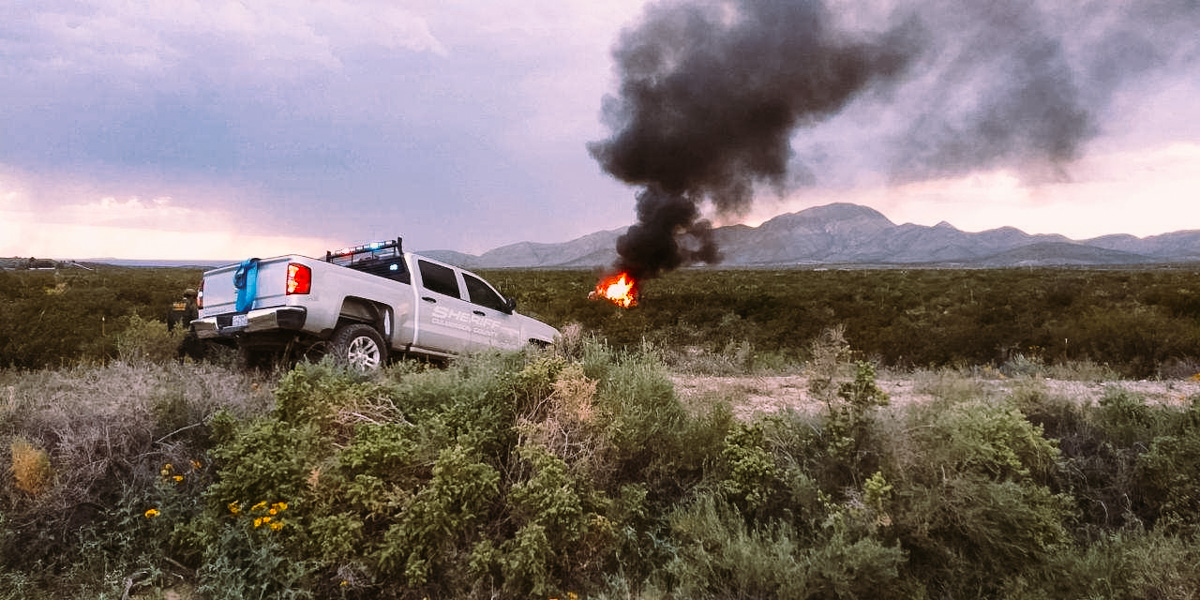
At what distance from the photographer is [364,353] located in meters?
9.04

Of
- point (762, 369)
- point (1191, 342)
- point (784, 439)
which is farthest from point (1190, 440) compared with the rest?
point (1191, 342)

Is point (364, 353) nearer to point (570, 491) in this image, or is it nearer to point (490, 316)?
point (490, 316)

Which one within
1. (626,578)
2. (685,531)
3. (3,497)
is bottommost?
(626,578)

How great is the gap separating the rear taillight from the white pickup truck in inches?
0.5

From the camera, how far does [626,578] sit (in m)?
5.16

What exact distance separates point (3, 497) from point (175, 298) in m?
20.7

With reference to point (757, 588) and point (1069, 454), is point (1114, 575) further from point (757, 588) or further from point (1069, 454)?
point (757, 588)

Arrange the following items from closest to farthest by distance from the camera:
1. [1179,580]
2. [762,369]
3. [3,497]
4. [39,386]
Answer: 1. [1179,580]
2. [3,497]
3. [39,386]
4. [762,369]

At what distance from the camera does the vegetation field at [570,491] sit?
4.93 metres

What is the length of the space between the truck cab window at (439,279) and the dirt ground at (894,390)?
3.82 m

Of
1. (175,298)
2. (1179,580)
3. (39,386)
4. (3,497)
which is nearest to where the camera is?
(1179,580)

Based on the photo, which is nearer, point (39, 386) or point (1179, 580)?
point (1179, 580)

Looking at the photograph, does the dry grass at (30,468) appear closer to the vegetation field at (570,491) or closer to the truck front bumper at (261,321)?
the vegetation field at (570,491)

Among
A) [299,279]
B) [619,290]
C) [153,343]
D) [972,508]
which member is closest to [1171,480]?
[972,508]
